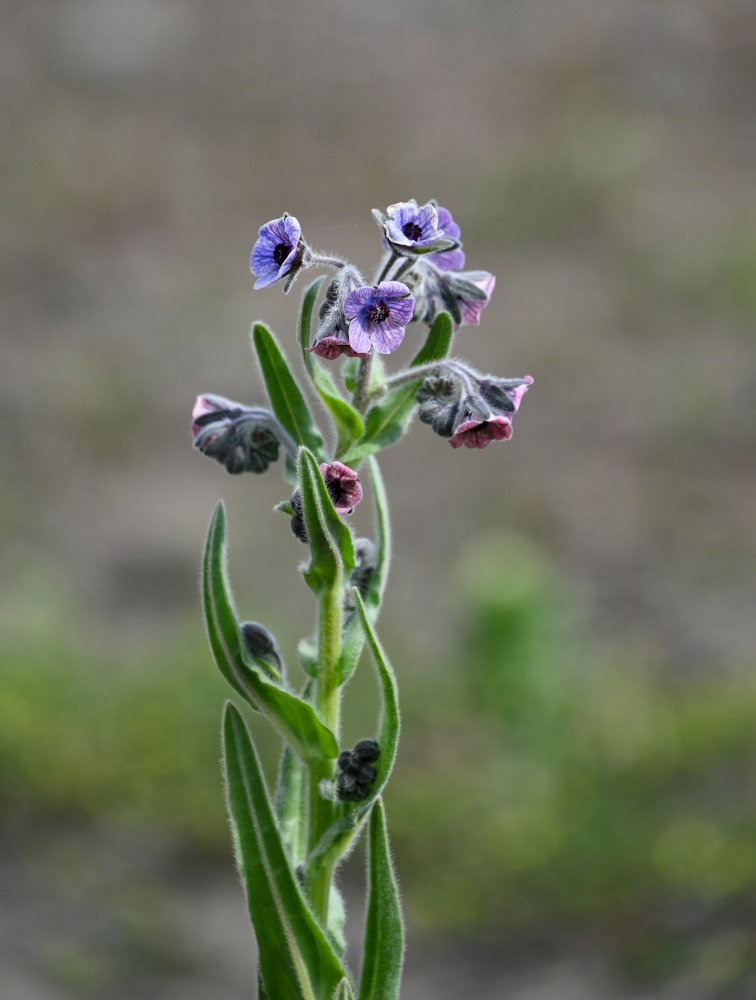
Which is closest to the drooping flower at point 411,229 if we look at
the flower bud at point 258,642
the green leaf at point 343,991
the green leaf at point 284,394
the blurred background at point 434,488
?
the green leaf at point 284,394

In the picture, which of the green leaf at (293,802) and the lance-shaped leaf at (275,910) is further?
the green leaf at (293,802)

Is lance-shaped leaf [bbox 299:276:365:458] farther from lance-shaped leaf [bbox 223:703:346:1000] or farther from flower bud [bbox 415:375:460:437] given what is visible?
lance-shaped leaf [bbox 223:703:346:1000]

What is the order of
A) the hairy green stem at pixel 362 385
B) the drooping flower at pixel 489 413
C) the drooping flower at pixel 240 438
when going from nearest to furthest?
the drooping flower at pixel 489 413, the hairy green stem at pixel 362 385, the drooping flower at pixel 240 438

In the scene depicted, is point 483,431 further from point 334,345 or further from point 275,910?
point 275,910

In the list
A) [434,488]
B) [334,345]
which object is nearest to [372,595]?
[334,345]

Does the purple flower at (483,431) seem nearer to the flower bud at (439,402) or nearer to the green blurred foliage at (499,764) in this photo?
the flower bud at (439,402)

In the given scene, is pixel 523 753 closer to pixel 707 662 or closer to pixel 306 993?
pixel 707 662
